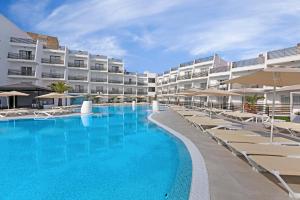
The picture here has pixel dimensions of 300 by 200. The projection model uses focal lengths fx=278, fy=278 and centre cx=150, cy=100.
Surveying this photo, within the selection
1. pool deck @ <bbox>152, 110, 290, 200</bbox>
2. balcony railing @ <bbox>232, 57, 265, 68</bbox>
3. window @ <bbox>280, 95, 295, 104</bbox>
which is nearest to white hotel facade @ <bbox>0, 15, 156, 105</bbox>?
balcony railing @ <bbox>232, 57, 265, 68</bbox>

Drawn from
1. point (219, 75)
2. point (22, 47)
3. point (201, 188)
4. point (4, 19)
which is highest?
point (4, 19)

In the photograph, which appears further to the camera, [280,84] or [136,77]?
[136,77]

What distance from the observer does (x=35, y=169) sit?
7.68 m

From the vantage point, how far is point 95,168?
25.1 feet

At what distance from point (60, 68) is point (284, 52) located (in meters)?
38.0

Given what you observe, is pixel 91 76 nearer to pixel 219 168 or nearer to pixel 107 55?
pixel 107 55

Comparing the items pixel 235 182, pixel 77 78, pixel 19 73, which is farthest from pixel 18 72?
pixel 235 182

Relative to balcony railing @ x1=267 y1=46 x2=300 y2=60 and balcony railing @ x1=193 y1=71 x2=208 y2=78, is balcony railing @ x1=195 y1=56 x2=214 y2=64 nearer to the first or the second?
balcony railing @ x1=193 y1=71 x2=208 y2=78

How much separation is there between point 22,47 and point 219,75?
30.2 m

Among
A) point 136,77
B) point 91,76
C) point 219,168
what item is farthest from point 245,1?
point 136,77

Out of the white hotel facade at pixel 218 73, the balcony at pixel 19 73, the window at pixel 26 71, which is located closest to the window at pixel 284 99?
the white hotel facade at pixel 218 73

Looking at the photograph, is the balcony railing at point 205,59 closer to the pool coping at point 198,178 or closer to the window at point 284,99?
the window at point 284,99

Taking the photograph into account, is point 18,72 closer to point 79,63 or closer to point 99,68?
point 79,63

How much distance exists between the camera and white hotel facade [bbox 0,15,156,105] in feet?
132
